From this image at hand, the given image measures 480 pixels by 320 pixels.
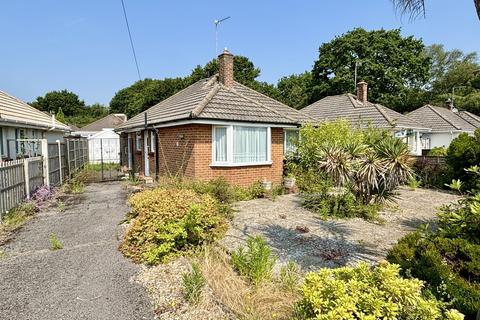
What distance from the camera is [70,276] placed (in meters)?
5.29

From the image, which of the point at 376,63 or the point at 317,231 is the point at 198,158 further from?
the point at 376,63

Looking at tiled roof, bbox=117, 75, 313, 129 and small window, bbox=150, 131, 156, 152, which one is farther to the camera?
small window, bbox=150, 131, 156, 152

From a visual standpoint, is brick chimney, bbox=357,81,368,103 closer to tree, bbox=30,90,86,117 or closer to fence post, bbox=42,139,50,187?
fence post, bbox=42,139,50,187

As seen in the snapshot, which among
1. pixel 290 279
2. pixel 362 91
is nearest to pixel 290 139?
pixel 290 279

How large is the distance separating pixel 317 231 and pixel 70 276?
5.55 metres

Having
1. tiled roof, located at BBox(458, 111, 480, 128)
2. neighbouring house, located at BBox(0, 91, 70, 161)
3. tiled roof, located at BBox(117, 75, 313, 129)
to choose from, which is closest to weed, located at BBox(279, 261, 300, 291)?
tiled roof, located at BBox(117, 75, 313, 129)

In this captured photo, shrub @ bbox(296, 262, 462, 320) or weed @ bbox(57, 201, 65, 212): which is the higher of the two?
shrub @ bbox(296, 262, 462, 320)

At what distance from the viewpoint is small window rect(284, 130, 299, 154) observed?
1590 cm

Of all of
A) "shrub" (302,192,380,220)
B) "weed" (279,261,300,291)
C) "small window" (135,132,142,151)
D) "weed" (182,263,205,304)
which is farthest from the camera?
"small window" (135,132,142,151)

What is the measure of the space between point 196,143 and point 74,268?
7.16 metres

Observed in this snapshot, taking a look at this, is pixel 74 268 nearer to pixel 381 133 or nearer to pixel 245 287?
pixel 245 287

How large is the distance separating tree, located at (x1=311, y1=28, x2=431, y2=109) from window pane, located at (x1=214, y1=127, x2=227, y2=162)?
1293 inches

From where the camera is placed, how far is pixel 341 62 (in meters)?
42.9

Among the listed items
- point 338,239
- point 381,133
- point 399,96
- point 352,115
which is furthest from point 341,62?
point 338,239
